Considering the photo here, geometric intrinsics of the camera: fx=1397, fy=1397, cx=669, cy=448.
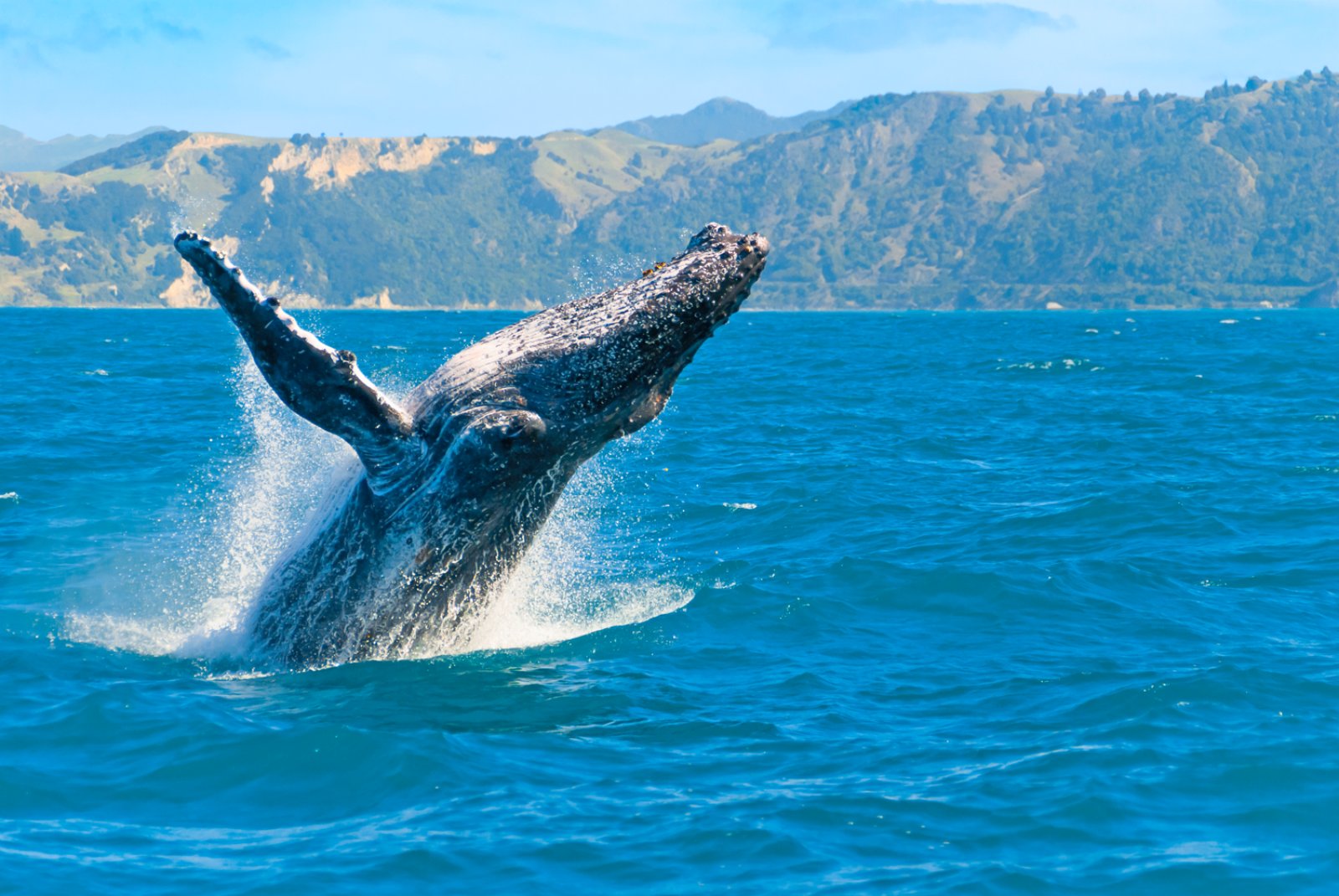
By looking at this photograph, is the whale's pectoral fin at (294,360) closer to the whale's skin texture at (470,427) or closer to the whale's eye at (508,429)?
the whale's skin texture at (470,427)

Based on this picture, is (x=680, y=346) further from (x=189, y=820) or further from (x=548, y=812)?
(x=189, y=820)

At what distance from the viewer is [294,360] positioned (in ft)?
29.1

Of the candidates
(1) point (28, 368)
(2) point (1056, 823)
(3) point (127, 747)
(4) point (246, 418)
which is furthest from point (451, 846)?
(1) point (28, 368)

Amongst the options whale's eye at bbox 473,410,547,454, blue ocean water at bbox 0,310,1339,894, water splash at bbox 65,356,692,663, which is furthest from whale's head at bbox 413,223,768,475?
blue ocean water at bbox 0,310,1339,894

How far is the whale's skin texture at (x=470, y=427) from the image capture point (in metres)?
9.34

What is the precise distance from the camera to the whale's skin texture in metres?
9.34

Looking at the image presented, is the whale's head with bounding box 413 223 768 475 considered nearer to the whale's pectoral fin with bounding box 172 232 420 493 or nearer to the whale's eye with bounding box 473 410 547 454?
the whale's eye with bounding box 473 410 547 454

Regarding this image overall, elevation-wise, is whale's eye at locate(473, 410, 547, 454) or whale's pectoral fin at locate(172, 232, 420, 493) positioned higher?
whale's pectoral fin at locate(172, 232, 420, 493)

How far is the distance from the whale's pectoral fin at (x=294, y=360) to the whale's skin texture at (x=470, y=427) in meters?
0.01

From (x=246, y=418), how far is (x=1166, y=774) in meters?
25.1

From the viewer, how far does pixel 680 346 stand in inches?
379

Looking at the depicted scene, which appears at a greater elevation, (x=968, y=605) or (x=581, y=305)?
(x=581, y=305)

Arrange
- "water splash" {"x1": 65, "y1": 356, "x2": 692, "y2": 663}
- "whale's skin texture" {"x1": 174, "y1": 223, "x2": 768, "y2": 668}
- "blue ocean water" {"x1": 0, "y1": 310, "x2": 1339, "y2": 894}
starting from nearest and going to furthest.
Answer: "blue ocean water" {"x1": 0, "y1": 310, "x2": 1339, "y2": 894}
"whale's skin texture" {"x1": 174, "y1": 223, "x2": 768, "y2": 668}
"water splash" {"x1": 65, "y1": 356, "x2": 692, "y2": 663}

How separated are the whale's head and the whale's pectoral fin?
2.21 feet
